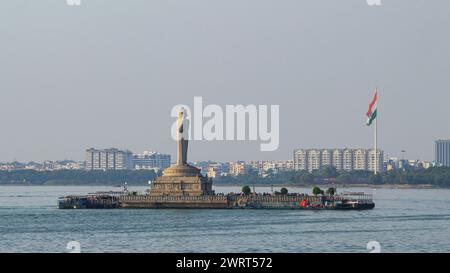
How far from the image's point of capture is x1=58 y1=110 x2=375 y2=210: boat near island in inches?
3221

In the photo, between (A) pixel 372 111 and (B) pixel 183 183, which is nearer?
(B) pixel 183 183

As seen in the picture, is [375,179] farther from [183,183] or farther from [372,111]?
[183,183]

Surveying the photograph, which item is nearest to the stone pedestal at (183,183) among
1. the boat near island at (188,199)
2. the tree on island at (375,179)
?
the boat near island at (188,199)

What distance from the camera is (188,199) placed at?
81750mm

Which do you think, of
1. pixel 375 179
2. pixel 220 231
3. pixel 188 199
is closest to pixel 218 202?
pixel 188 199

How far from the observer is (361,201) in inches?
3398

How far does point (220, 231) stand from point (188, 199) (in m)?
29.2

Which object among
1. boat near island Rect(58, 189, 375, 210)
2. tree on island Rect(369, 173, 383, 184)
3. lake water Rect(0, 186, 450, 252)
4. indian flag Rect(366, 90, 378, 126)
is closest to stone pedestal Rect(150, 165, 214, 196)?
boat near island Rect(58, 189, 375, 210)

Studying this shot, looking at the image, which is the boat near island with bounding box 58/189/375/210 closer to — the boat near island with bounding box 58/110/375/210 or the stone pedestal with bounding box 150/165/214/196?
the boat near island with bounding box 58/110/375/210

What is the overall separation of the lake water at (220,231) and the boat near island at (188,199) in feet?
18.1

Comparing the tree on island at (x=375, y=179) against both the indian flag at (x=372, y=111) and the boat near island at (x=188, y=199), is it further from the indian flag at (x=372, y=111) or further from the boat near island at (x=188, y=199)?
the boat near island at (x=188, y=199)
